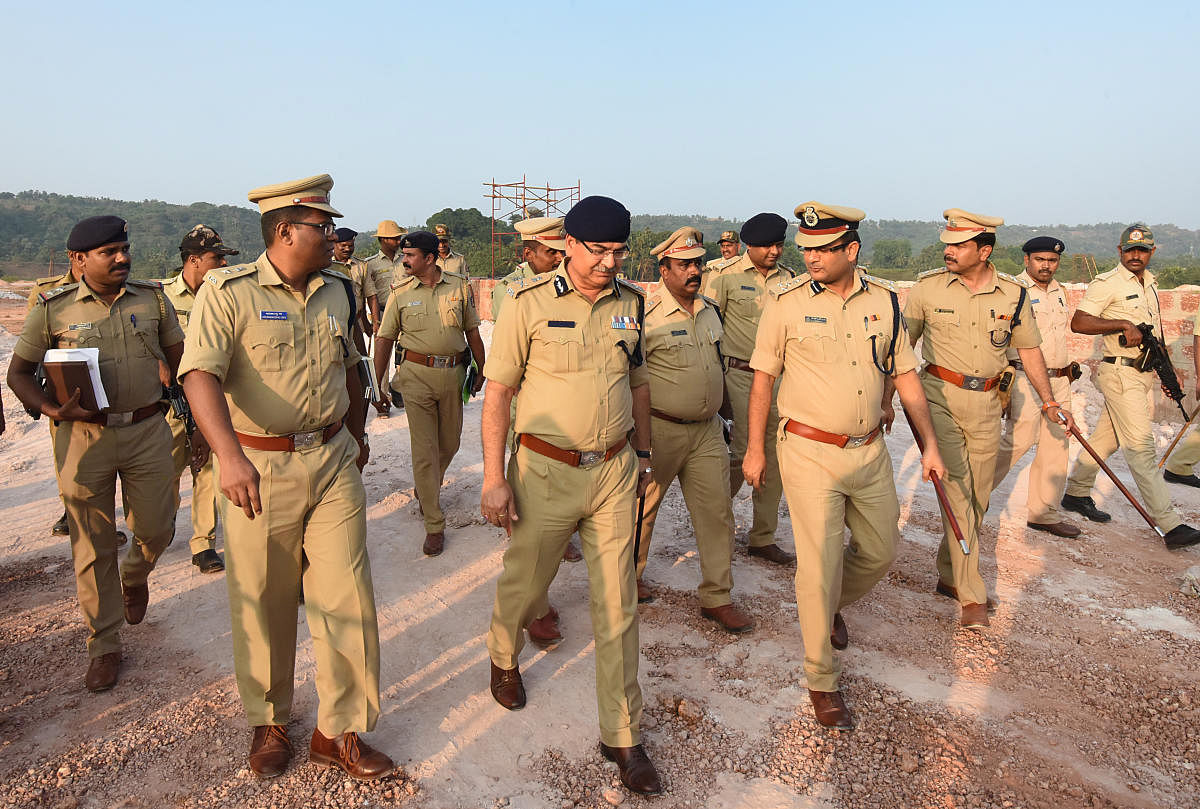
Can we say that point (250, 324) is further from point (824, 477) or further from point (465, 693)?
point (824, 477)

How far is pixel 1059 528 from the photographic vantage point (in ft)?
19.7

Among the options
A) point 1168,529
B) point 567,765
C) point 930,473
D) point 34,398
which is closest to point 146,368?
point 34,398

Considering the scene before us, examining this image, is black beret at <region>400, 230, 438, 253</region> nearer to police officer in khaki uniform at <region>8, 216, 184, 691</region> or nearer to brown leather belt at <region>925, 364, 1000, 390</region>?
police officer in khaki uniform at <region>8, 216, 184, 691</region>

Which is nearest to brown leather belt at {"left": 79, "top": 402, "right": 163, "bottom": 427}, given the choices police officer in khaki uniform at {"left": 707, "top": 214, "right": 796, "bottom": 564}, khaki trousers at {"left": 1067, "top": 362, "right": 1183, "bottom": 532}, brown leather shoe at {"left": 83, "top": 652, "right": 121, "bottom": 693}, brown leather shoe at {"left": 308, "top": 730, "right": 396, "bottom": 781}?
brown leather shoe at {"left": 83, "top": 652, "right": 121, "bottom": 693}

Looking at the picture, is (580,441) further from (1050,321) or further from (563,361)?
(1050,321)

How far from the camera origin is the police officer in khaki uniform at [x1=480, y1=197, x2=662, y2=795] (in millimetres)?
3123

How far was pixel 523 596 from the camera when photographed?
11.2 ft

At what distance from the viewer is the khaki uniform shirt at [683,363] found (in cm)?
434

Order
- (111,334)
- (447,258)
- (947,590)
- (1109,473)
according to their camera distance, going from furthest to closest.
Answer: (447,258) < (1109,473) < (947,590) < (111,334)

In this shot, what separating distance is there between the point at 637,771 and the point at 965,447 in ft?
9.88

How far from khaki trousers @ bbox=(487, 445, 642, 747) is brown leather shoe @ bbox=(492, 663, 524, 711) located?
1.11 feet

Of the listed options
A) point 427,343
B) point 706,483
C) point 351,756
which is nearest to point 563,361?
point 706,483

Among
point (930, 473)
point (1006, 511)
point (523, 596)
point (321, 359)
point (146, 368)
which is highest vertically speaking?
point (321, 359)

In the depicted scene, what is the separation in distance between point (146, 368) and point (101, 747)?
6.36ft
